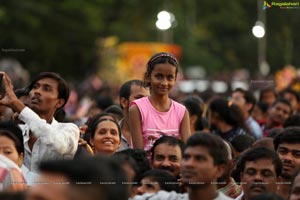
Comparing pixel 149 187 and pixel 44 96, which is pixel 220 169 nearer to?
pixel 149 187

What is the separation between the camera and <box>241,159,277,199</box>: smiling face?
27.5 ft

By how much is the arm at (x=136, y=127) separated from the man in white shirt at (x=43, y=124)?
69 centimetres

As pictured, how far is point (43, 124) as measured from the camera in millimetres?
8820

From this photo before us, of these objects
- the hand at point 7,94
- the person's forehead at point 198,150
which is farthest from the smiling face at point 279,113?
the person's forehead at point 198,150

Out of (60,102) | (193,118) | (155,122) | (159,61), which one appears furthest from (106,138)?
(193,118)

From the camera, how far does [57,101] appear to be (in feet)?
31.6

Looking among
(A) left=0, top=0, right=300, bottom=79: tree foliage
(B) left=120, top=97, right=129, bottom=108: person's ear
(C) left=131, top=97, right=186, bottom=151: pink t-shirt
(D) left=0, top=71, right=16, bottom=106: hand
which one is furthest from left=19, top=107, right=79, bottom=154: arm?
(A) left=0, top=0, right=300, bottom=79: tree foliage

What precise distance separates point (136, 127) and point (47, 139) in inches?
52.1

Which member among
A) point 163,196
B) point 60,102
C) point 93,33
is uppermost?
point 93,33

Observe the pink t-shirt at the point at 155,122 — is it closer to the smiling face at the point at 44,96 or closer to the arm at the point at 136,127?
the arm at the point at 136,127

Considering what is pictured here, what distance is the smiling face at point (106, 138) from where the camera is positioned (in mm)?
10102

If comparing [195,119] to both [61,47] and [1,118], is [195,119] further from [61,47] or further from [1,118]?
[61,47]

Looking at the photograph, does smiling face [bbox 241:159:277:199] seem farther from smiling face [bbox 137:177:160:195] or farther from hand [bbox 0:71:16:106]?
hand [bbox 0:71:16:106]

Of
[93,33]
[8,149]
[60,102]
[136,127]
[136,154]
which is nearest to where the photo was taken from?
[8,149]
